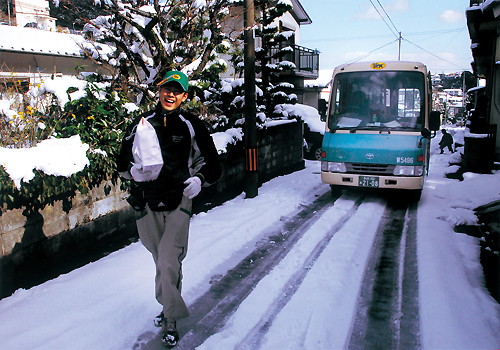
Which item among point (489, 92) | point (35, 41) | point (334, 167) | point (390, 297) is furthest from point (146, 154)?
point (489, 92)

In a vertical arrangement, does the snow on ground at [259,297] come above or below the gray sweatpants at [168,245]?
below

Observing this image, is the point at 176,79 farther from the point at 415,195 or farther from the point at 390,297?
the point at 415,195

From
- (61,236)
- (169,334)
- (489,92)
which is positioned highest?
(489,92)

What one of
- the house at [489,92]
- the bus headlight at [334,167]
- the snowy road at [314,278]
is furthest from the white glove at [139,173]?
the house at [489,92]

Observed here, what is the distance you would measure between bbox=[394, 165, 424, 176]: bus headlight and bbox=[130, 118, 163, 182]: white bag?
5627 mm

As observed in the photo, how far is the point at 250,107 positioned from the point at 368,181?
9.29 ft

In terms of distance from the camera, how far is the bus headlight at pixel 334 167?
756 centimetres

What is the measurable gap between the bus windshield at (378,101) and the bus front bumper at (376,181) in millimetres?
1060

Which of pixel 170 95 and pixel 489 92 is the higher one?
pixel 489 92

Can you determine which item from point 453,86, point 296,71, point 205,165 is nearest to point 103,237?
point 205,165

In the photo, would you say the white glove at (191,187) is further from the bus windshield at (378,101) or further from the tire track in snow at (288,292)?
the bus windshield at (378,101)

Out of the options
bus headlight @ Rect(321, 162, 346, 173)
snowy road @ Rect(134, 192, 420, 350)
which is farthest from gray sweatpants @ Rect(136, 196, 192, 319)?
bus headlight @ Rect(321, 162, 346, 173)

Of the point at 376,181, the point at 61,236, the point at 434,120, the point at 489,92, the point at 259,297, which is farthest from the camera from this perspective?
the point at 489,92

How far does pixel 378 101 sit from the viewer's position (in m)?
7.72
